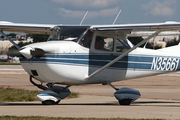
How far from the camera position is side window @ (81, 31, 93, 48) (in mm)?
11059

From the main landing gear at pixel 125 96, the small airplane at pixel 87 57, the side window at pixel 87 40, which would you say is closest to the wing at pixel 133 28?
the small airplane at pixel 87 57

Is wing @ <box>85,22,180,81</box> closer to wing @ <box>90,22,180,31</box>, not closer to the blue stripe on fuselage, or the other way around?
wing @ <box>90,22,180,31</box>

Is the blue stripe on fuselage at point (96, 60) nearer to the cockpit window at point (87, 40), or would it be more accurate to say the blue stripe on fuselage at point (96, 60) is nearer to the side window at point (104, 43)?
the side window at point (104, 43)

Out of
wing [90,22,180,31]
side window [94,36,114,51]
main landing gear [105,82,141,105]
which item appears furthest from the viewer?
main landing gear [105,82,141,105]

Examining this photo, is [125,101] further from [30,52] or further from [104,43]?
[30,52]

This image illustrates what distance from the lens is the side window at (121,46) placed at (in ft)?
39.0

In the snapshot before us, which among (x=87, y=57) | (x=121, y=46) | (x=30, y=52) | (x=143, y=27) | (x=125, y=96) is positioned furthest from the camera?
(x=121, y=46)

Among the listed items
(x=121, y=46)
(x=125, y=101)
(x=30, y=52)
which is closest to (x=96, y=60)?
(x=121, y=46)

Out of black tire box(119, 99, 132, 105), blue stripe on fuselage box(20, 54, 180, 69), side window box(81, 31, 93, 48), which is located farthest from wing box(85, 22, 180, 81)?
black tire box(119, 99, 132, 105)

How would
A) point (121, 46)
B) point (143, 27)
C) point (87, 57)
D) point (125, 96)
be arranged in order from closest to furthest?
Result: point (143, 27)
point (87, 57)
point (125, 96)
point (121, 46)

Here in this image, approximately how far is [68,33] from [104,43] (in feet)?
4.39

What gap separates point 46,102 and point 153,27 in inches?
160

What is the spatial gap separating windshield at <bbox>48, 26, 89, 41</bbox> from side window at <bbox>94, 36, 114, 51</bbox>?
0.63 meters

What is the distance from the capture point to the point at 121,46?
471 inches
